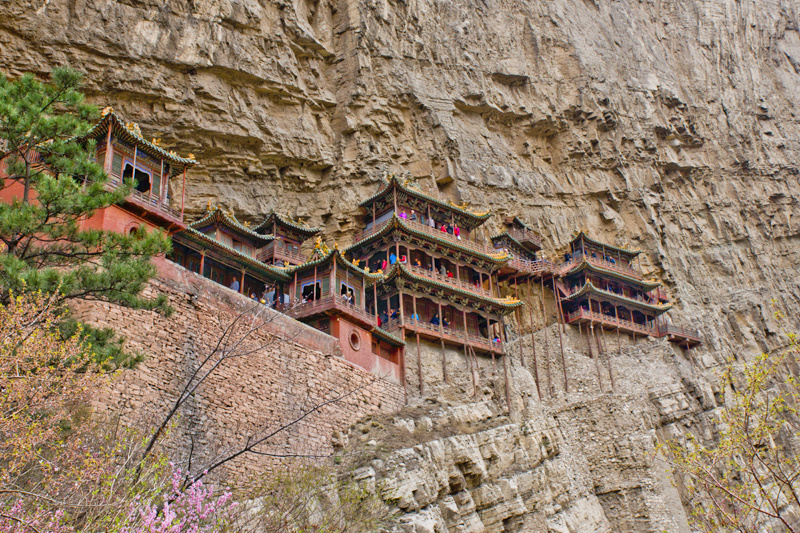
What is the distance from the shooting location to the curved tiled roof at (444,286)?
27.8 meters

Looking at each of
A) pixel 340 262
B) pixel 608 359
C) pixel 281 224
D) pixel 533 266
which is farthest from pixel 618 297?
pixel 281 224

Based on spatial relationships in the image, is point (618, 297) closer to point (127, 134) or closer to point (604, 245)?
point (604, 245)

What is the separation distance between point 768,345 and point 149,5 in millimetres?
36328

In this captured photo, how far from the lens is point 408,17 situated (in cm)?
3719

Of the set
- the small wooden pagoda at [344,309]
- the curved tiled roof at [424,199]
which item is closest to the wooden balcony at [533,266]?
the curved tiled roof at [424,199]

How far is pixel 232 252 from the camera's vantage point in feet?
80.1

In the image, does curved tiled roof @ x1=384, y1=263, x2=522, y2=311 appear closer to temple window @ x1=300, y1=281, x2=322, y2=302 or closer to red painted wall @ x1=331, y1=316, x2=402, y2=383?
temple window @ x1=300, y1=281, x2=322, y2=302

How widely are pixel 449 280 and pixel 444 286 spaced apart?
4.67 feet

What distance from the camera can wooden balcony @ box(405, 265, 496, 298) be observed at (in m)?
29.3

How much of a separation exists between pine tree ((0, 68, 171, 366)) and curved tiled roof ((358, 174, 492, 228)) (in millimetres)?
18855

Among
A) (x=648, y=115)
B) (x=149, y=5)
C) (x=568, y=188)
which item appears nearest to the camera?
(x=149, y=5)

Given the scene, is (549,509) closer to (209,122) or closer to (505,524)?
(505,524)

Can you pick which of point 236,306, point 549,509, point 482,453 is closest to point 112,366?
point 236,306

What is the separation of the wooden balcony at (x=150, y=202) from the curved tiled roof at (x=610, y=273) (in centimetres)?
2173
